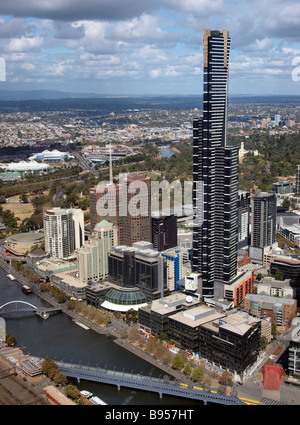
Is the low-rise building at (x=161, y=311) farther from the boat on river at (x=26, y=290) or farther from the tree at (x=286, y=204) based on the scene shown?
the tree at (x=286, y=204)

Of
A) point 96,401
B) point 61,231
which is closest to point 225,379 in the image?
point 96,401

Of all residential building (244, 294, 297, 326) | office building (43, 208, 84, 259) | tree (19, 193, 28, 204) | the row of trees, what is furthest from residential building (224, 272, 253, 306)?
tree (19, 193, 28, 204)

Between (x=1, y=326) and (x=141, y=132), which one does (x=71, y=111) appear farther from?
(x=1, y=326)

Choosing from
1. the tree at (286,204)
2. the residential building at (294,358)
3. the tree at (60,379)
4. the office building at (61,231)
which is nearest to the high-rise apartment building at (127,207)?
the office building at (61,231)

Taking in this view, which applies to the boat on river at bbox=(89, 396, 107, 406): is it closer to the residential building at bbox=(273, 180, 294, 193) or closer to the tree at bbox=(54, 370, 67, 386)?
the tree at bbox=(54, 370, 67, 386)

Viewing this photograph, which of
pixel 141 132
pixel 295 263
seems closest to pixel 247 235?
pixel 295 263
